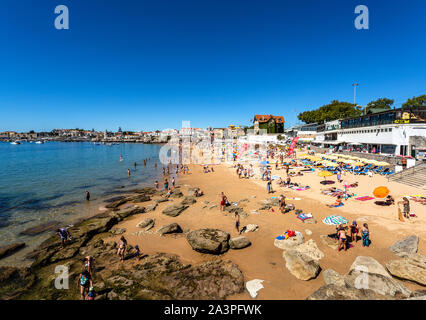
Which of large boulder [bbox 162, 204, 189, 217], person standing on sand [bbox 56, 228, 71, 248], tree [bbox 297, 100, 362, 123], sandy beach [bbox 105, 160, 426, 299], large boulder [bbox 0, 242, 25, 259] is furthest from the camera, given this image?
tree [bbox 297, 100, 362, 123]

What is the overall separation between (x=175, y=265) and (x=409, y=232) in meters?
13.3

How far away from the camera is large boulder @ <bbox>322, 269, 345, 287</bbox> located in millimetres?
7369

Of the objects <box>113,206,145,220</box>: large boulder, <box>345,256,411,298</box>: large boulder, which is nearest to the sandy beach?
<box>113,206,145,220</box>: large boulder

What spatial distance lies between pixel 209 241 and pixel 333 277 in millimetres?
5693

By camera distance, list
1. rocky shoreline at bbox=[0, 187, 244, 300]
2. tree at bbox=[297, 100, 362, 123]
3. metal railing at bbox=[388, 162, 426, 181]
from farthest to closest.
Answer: tree at bbox=[297, 100, 362, 123], metal railing at bbox=[388, 162, 426, 181], rocky shoreline at bbox=[0, 187, 244, 300]

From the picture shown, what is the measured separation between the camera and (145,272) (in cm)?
862

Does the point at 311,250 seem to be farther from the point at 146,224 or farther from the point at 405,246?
the point at 146,224

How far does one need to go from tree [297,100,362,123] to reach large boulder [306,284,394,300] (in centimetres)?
6892

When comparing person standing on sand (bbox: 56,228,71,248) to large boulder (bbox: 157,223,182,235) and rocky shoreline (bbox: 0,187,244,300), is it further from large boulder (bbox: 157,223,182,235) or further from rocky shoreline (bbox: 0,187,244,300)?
large boulder (bbox: 157,223,182,235)

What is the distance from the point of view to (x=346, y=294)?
20.7 ft
